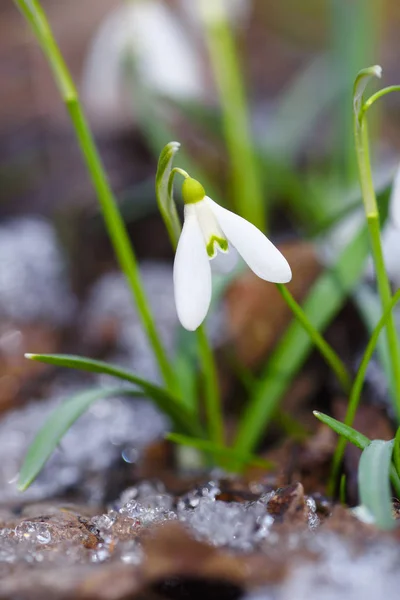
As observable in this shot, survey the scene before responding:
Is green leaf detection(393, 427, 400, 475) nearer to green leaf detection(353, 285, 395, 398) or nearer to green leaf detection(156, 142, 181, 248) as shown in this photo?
green leaf detection(353, 285, 395, 398)

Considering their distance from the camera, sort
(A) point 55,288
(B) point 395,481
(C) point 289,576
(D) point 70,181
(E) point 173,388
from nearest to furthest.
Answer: (C) point 289,576
(B) point 395,481
(E) point 173,388
(A) point 55,288
(D) point 70,181

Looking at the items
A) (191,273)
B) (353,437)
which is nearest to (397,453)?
(353,437)

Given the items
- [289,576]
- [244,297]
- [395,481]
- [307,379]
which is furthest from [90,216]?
[289,576]

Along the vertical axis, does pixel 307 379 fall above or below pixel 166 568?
above

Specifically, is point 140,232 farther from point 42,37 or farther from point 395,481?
point 395,481

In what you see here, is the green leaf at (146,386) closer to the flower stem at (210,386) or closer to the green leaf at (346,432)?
the flower stem at (210,386)

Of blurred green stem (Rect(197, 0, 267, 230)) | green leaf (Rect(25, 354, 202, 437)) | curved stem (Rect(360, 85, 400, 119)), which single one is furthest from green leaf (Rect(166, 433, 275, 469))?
blurred green stem (Rect(197, 0, 267, 230))
